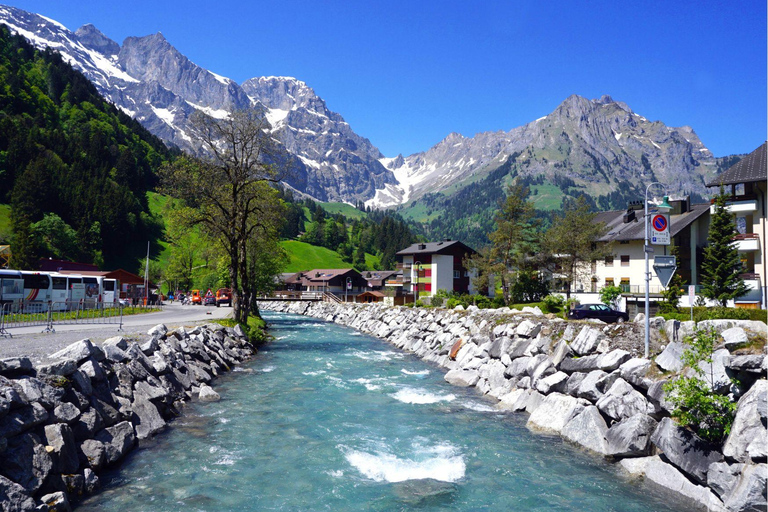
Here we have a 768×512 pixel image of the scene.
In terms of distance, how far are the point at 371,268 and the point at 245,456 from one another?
184685 mm

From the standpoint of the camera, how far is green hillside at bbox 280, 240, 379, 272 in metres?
176

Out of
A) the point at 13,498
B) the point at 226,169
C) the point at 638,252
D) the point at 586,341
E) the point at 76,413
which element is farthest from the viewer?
the point at 638,252

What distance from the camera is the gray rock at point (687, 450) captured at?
11.0m

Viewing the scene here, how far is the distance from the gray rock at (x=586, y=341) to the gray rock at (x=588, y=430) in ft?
12.3

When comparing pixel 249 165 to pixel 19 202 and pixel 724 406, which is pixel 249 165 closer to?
pixel 724 406

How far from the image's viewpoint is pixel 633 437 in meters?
12.9

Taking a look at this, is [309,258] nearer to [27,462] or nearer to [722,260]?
[722,260]

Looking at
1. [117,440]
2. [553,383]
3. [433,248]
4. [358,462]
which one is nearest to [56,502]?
[117,440]

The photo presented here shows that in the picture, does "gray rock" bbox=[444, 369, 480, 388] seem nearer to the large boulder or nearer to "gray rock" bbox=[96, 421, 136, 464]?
the large boulder

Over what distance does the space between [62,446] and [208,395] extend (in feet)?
32.3

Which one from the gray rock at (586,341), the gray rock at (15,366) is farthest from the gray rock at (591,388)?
the gray rock at (15,366)

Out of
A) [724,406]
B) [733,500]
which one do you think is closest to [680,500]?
[733,500]

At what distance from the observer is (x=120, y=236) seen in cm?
12256

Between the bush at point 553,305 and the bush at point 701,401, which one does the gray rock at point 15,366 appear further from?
the bush at point 553,305
